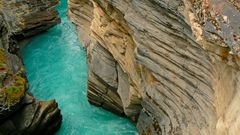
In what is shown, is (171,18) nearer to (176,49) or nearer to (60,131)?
(176,49)

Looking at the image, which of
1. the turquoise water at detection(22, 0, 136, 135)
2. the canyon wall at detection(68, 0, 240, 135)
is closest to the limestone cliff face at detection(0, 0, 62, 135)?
the turquoise water at detection(22, 0, 136, 135)

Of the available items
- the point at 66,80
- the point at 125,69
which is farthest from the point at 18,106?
the point at 66,80

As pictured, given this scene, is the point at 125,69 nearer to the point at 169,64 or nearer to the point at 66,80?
the point at 169,64

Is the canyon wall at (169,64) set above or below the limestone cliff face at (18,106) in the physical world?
above

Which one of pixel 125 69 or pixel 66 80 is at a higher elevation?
pixel 125 69

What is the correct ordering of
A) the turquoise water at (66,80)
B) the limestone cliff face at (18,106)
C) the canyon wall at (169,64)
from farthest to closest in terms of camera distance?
the turquoise water at (66,80), the limestone cliff face at (18,106), the canyon wall at (169,64)

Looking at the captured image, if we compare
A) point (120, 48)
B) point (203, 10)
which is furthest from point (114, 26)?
point (203, 10)

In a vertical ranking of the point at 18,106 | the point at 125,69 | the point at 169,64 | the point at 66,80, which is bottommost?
the point at 66,80

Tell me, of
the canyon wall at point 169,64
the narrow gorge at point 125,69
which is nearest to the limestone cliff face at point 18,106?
the narrow gorge at point 125,69

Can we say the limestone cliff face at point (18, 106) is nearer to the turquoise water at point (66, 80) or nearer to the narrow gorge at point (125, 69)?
the narrow gorge at point (125, 69)
